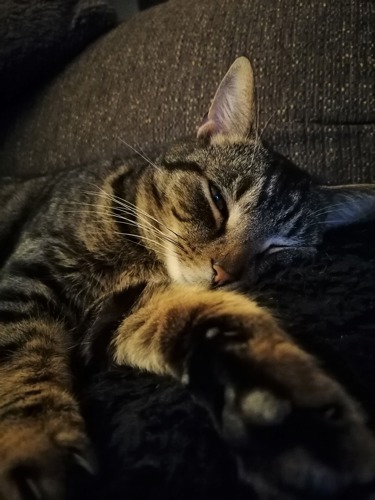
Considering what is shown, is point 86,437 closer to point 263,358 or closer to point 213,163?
point 263,358

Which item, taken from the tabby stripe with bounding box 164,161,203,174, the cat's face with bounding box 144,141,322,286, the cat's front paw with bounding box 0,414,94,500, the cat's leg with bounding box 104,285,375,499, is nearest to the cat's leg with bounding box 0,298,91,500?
the cat's front paw with bounding box 0,414,94,500

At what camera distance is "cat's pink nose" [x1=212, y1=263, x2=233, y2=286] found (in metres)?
0.99

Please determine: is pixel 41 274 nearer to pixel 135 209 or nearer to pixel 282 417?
pixel 135 209

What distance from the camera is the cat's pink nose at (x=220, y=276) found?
3.25 feet

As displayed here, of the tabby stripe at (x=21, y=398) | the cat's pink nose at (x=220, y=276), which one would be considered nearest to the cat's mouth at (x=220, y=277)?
the cat's pink nose at (x=220, y=276)

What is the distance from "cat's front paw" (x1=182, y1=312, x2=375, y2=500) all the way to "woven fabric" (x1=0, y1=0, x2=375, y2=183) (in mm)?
759

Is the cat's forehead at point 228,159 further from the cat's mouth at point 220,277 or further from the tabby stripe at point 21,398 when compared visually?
the tabby stripe at point 21,398

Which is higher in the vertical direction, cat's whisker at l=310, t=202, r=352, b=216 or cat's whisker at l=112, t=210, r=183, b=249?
cat's whisker at l=112, t=210, r=183, b=249

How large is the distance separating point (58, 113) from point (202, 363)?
1219mm

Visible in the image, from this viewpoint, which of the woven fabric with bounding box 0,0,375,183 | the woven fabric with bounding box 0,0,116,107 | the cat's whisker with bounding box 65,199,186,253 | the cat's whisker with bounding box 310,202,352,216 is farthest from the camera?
the woven fabric with bounding box 0,0,116,107

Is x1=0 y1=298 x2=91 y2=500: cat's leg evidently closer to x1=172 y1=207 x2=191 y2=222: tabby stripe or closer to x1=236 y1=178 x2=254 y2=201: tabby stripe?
x1=172 y1=207 x2=191 y2=222: tabby stripe

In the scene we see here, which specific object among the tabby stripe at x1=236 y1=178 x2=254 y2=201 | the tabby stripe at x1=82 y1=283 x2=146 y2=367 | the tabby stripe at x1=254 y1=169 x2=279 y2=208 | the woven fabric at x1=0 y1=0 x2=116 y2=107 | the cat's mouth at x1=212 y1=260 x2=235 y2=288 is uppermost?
the woven fabric at x1=0 y1=0 x2=116 y2=107

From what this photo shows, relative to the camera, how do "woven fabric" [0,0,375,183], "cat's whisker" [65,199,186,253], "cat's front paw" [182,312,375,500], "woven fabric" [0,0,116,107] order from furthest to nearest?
1. "woven fabric" [0,0,116,107]
2. "woven fabric" [0,0,375,183]
3. "cat's whisker" [65,199,186,253]
4. "cat's front paw" [182,312,375,500]

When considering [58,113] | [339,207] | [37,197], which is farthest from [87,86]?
[339,207]
